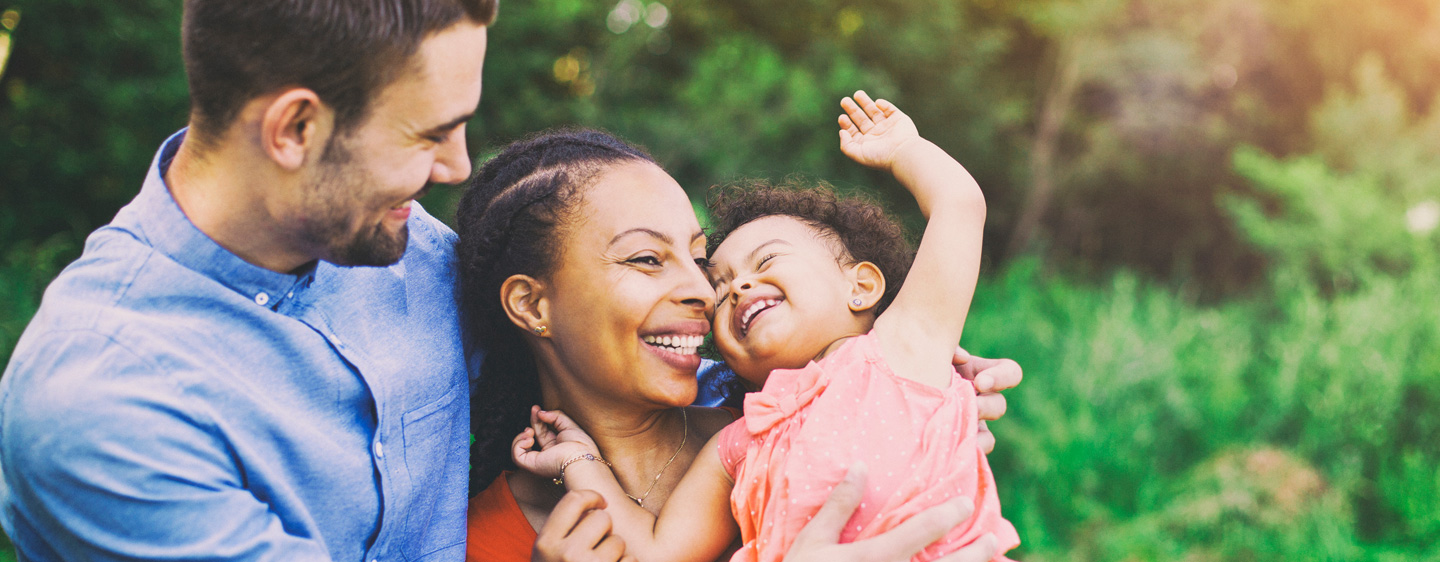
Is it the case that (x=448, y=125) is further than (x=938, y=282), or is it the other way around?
(x=938, y=282)

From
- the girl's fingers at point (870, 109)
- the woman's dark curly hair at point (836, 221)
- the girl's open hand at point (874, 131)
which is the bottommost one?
the woman's dark curly hair at point (836, 221)

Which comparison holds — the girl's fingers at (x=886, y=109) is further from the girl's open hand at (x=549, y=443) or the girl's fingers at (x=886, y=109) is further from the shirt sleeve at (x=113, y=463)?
the shirt sleeve at (x=113, y=463)

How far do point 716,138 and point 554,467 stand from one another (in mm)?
5976

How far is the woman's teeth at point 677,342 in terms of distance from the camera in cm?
209

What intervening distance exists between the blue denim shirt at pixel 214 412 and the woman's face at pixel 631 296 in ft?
1.12

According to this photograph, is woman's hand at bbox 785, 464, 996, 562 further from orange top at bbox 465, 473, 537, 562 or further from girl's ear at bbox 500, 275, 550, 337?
girl's ear at bbox 500, 275, 550, 337

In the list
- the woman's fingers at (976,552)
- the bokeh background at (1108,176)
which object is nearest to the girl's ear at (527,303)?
the woman's fingers at (976,552)

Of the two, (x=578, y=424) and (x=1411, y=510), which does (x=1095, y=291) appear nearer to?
(x=1411, y=510)

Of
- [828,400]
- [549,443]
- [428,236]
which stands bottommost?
[549,443]

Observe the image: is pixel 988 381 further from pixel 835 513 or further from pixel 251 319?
pixel 251 319

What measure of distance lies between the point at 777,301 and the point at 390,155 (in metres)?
0.91

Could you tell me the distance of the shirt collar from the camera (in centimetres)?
157

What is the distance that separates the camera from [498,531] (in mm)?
2117

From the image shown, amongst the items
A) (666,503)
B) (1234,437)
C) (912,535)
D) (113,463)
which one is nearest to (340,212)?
(113,463)
